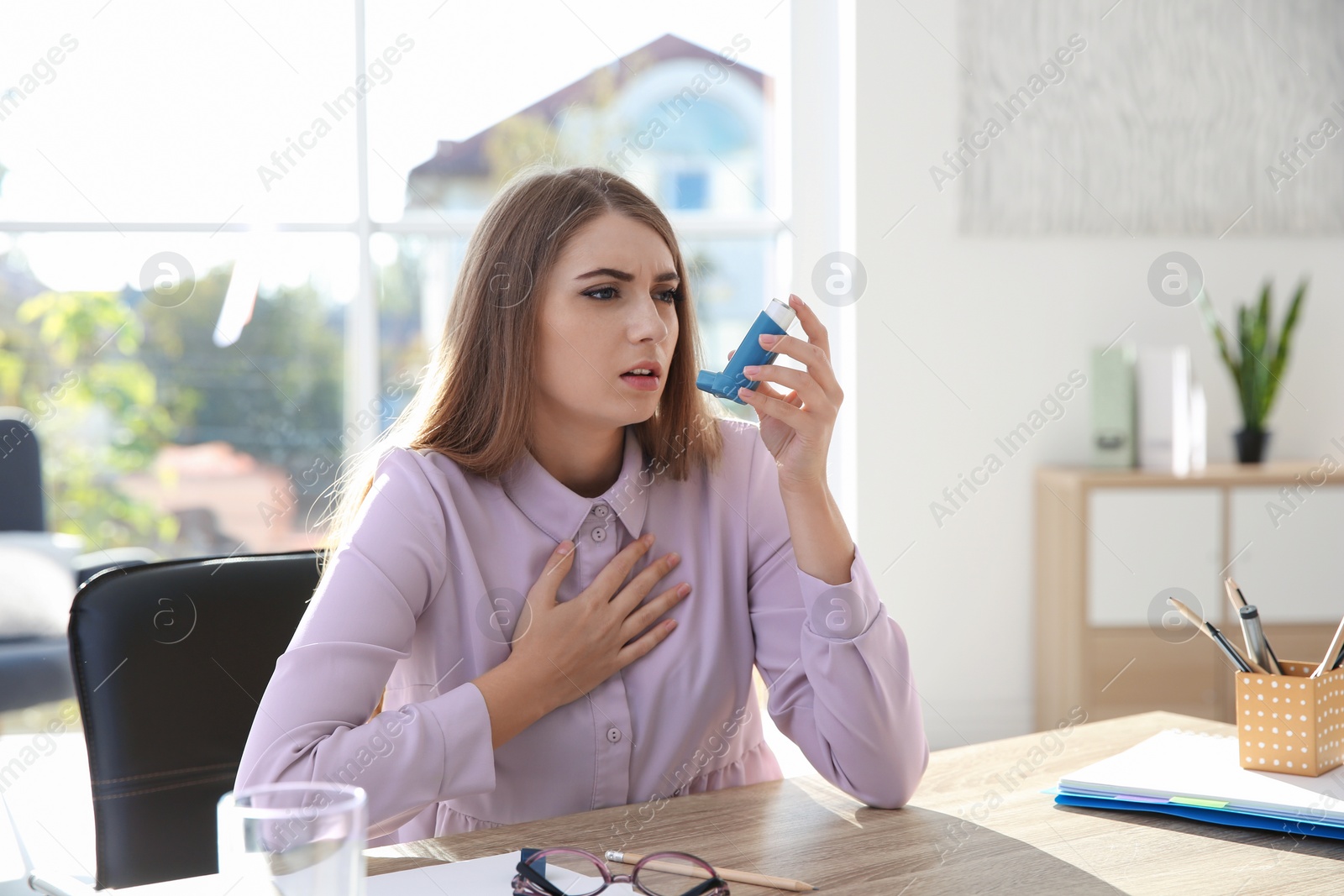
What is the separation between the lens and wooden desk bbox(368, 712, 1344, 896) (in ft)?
3.09

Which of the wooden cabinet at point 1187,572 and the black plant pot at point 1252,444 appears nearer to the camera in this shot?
the wooden cabinet at point 1187,572

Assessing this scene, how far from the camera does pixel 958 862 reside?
3.22 feet

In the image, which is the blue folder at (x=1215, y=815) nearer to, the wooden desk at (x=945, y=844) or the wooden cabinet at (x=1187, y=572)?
the wooden desk at (x=945, y=844)

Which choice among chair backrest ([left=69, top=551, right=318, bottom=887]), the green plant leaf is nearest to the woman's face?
chair backrest ([left=69, top=551, right=318, bottom=887])

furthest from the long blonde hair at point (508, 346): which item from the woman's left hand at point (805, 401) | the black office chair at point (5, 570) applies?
the black office chair at point (5, 570)

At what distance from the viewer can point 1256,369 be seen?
11.5ft

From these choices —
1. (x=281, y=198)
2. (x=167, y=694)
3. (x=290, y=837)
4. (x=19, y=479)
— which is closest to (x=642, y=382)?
(x=167, y=694)

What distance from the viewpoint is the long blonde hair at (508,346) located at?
4.91 feet

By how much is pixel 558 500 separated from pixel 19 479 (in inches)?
88.6

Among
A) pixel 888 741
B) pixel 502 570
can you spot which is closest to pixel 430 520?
pixel 502 570

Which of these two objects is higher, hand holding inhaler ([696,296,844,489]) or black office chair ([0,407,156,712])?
hand holding inhaler ([696,296,844,489])

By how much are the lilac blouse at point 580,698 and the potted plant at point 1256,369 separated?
253 centimetres

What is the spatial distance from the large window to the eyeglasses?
2822mm

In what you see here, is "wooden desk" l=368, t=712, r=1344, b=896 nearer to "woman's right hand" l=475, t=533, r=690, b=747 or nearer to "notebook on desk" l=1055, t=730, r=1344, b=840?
"notebook on desk" l=1055, t=730, r=1344, b=840
